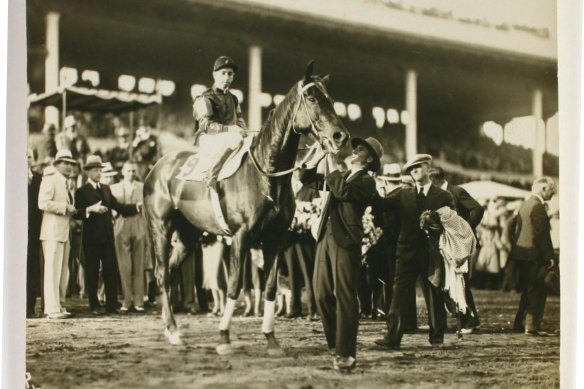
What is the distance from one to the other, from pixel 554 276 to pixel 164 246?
277cm

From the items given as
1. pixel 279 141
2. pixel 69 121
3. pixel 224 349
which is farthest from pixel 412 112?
pixel 69 121

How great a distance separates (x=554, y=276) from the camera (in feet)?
18.3

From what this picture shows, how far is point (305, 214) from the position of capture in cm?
513

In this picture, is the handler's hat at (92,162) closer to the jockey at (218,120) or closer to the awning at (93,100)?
the awning at (93,100)

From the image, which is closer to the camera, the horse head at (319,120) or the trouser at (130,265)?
the horse head at (319,120)

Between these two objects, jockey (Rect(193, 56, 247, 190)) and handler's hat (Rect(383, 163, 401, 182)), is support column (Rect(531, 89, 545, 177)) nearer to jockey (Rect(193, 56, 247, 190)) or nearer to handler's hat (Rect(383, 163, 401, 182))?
handler's hat (Rect(383, 163, 401, 182))

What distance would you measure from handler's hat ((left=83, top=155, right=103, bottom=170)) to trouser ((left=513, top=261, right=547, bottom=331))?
9.84 ft

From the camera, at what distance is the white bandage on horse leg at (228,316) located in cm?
495

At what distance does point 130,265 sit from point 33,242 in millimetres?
621

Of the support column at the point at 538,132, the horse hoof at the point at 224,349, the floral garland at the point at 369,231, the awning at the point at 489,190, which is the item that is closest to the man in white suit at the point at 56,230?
the horse hoof at the point at 224,349

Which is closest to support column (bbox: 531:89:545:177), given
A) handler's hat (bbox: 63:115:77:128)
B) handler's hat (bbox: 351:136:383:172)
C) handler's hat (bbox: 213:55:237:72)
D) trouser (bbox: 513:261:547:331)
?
trouser (bbox: 513:261:547:331)
